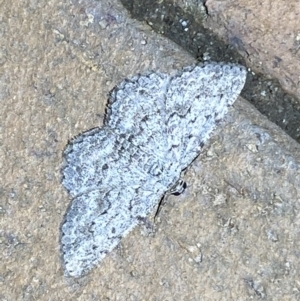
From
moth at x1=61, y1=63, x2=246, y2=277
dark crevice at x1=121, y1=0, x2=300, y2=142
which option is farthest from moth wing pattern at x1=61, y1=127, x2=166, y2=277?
dark crevice at x1=121, y1=0, x2=300, y2=142

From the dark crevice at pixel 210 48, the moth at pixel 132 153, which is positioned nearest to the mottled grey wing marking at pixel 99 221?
the moth at pixel 132 153

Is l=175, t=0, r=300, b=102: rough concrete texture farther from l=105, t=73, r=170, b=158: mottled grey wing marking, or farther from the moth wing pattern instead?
the moth wing pattern

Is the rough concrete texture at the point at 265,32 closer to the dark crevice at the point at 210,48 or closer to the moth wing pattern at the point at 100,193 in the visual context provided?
the dark crevice at the point at 210,48

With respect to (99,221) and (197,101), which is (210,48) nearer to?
(197,101)

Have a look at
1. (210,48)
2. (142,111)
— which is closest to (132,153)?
(142,111)

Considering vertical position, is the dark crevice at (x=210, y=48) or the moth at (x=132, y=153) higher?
the dark crevice at (x=210, y=48)
